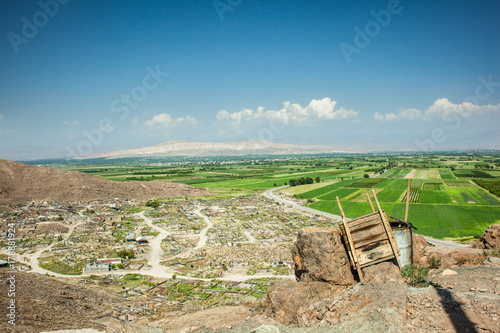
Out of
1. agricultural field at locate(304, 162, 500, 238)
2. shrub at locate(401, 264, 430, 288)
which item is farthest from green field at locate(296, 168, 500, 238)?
shrub at locate(401, 264, 430, 288)

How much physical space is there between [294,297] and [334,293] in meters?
1.49

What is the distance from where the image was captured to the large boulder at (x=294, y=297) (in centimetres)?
966

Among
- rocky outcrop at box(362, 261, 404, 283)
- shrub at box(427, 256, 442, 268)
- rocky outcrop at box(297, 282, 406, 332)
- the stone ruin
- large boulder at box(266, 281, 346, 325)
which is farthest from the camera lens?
shrub at box(427, 256, 442, 268)

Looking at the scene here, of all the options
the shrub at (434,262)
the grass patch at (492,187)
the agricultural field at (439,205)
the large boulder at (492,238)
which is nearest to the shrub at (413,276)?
the shrub at (434,262)

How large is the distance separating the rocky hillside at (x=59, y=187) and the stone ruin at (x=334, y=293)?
70.9 metres

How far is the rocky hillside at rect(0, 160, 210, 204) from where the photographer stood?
62.7 m

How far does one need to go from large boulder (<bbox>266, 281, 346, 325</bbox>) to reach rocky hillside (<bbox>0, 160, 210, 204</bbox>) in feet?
231

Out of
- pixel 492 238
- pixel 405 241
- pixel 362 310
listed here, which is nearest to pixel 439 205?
pixel 492 238

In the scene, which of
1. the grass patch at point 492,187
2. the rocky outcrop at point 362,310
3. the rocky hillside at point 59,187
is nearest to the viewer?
the rocky outcrop at point 362,310

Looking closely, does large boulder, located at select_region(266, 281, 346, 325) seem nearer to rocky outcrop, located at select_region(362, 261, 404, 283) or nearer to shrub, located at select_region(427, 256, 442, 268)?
rocky outcrop, located at select_region(362, 261, 404, 283)

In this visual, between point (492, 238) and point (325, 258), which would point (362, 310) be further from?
point (492, 238)

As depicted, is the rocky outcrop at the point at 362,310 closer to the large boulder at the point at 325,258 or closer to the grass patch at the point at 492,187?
the large boulder at the point at 325,258

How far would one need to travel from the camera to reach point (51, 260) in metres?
28.6

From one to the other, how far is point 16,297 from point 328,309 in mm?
17560
